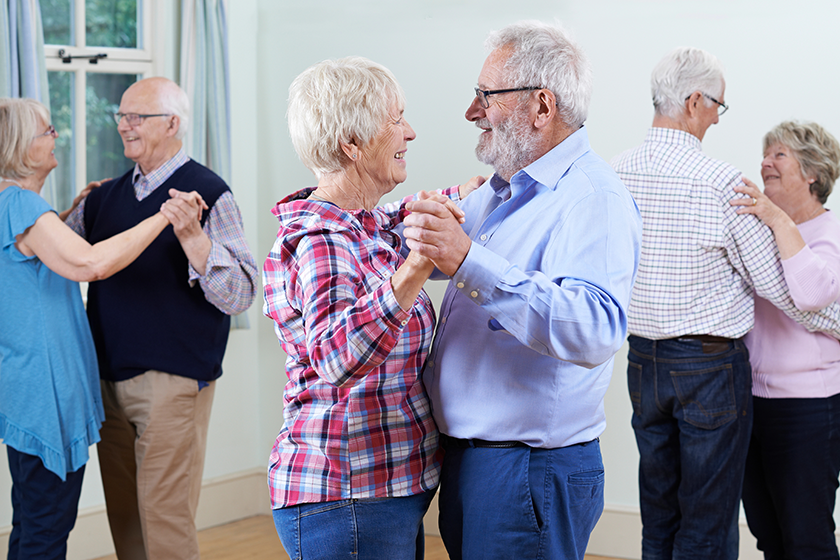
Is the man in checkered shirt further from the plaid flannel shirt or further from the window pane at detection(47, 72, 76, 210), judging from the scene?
the window pane at detection(47, 72, 76, 210)

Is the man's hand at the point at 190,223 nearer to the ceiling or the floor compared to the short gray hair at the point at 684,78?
nearer to the floor

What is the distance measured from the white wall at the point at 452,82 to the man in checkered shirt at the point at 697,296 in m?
1.05

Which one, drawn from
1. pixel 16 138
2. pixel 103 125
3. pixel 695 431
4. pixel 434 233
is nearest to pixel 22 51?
pixel 103 125

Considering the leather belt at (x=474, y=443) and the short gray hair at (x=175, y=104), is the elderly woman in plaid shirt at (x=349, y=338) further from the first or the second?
the short gray hair at (x=175, y=104)

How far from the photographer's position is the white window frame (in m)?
3.74

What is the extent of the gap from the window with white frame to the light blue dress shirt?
109 inches

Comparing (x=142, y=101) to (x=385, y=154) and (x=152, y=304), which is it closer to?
(x=152, y=304)

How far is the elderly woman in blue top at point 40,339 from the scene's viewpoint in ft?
8.48

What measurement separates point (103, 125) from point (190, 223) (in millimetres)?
1520

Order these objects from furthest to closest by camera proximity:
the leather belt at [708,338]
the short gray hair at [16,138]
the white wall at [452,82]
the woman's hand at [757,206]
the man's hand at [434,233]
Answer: the white wall at [452,82] < the short gray hair at [16,138] < the leather belt at [708,338] < the woman's hand at [757,206] < the man's hand at [434,233]

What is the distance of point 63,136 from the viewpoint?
12.5ft

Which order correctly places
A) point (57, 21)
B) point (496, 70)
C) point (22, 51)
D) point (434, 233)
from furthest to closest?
1. point (57, 21)
2. point (22, 51)
3. point (496, 70)
4. point (434, 233)

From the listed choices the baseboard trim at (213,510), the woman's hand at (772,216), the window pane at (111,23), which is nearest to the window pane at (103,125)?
the window pane at (111,23)

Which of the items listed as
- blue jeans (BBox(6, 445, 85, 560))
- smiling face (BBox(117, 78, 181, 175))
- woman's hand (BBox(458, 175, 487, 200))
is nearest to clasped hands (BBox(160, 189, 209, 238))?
smiling face (BBox(117, 78, 181, 175))
